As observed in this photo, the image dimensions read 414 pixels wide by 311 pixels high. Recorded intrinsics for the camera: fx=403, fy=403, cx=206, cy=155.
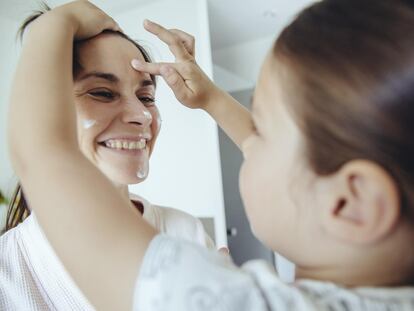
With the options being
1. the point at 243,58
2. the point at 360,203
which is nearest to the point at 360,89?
the point at 360,203

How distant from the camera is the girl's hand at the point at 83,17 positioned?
0.47 m

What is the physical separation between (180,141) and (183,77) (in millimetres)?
704

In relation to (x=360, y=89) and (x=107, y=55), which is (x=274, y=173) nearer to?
(x=360, y=89)

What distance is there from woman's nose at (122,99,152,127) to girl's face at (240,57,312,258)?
1.09 ft

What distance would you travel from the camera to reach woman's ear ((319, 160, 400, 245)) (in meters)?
0.30

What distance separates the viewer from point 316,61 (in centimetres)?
31

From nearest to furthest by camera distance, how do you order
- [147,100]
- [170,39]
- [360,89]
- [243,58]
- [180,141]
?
[360,89]
[170,39]
[147,100]
[180,141]
[243,58]

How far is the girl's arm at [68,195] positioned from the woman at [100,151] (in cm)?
21

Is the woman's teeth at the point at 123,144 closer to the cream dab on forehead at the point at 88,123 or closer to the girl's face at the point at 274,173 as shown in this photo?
the cream dab on forehead at the point at 88,123

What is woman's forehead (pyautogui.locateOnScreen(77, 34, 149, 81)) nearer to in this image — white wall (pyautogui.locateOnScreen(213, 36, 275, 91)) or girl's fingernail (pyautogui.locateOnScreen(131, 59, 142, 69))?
girl's fingernail (pyautogui.locateOnScreen(131, 59, 142, 69))

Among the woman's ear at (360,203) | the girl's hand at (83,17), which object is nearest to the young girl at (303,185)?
the woman's ear at (360,203)

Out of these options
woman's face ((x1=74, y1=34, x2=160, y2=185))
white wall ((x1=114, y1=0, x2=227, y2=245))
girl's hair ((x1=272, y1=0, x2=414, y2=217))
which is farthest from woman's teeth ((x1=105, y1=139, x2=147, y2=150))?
girl's hair ((x1=272, y1=0, x2=414, y2=217))

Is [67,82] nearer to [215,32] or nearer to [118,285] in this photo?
[118,285]

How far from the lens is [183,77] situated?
611mm
